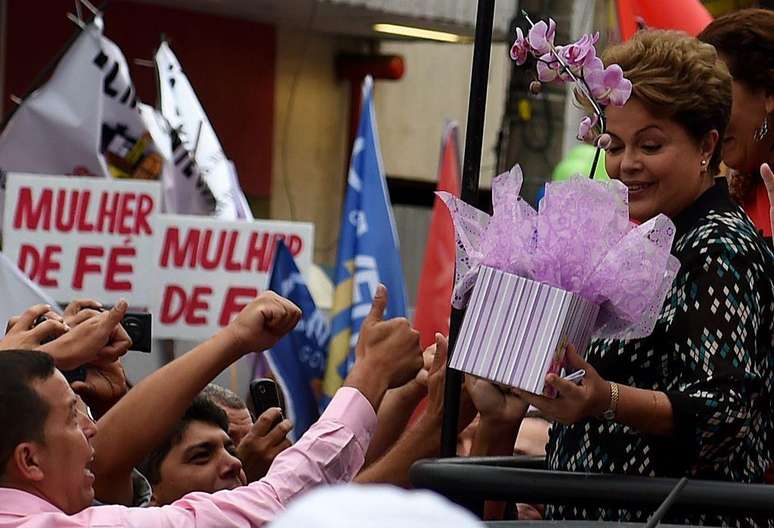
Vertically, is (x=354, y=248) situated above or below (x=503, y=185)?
below

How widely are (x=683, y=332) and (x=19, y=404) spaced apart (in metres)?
1.20

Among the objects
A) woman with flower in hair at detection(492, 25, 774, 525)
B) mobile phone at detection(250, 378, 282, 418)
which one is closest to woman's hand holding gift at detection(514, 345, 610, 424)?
woman with flower in hair at detection(492, 25, 774, 525)

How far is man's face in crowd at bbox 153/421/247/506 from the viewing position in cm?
428

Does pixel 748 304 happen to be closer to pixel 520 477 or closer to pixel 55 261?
pixel 520 477

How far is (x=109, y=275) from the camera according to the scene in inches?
294

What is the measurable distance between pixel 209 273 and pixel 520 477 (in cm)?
529

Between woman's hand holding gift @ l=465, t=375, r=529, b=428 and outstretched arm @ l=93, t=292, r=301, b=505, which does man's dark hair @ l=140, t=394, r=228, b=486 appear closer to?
outstretched arm @ l=93, t=292, r=301, b=505

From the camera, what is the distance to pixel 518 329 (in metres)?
2.76

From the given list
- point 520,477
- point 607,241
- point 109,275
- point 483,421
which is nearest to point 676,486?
point 520,477

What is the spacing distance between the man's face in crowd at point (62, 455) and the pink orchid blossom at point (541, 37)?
3.56 feet

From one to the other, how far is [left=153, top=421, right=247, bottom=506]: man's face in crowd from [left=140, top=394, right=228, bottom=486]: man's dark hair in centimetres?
1

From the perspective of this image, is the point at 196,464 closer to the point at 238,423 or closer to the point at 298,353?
the point at 238,423

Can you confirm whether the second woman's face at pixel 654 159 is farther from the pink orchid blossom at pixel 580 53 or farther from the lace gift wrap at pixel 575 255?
the lace gift wrap at pixel 575 255

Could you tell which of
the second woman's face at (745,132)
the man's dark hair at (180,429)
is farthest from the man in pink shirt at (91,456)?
the man's dark hair at (180,429)
